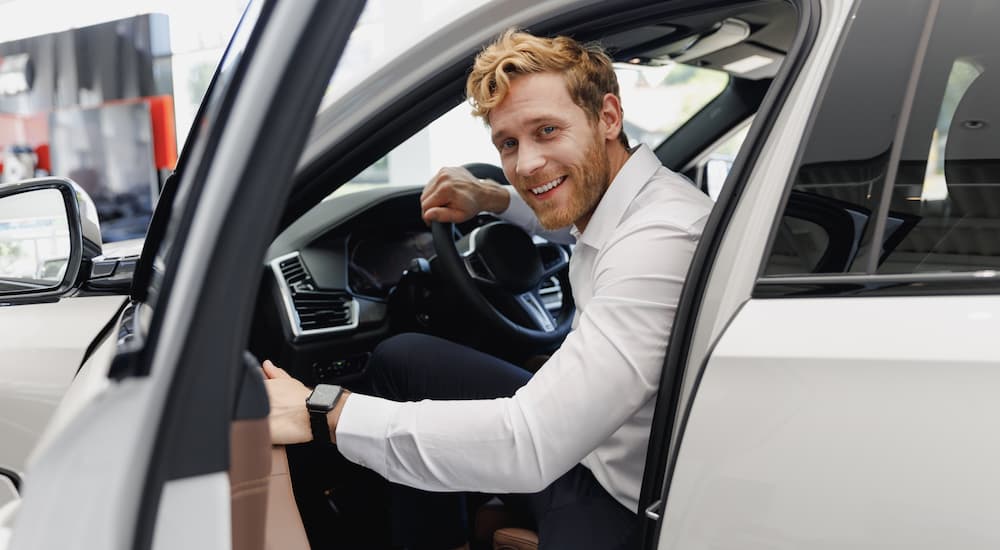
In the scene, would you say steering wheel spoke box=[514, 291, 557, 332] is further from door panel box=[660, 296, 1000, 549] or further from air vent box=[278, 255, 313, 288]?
door panel box=[660, 296, 1000, 549]

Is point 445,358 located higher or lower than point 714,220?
lower

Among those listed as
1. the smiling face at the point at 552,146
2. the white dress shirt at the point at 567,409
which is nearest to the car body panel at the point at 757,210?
the white dress shirt at the point at 567,409

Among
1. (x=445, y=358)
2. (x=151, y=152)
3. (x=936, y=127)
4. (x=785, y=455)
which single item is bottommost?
(x=151, y=152)

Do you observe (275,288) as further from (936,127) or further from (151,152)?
(151,152)

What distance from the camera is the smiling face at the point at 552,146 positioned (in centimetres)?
142

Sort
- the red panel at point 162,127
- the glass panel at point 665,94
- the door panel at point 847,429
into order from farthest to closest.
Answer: the red panel at point 162,127
the glass panel at point 665,94
the door panel at point 847,429

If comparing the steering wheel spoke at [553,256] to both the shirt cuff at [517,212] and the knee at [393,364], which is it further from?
the knee at [393,364]

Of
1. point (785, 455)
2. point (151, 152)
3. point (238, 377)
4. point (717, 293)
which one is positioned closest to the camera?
point (238, 377)

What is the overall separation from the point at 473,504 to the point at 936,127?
4.51 ft

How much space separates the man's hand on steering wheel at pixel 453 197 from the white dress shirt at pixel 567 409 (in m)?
0.77

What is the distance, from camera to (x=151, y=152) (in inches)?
345

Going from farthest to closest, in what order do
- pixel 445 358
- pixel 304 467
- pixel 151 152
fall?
1. pixel 151 152
2. pixel 304 467
3. pixel 445 358

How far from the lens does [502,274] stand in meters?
2.12

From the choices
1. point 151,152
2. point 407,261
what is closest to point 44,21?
point 151,152
